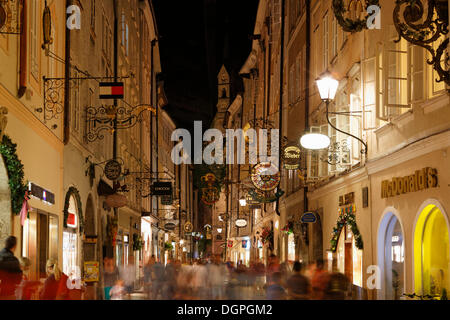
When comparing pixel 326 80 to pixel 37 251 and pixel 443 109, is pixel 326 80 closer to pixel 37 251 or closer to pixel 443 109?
pixel 443 109

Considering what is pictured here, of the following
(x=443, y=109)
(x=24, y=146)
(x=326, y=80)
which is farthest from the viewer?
(x=326, y=80)

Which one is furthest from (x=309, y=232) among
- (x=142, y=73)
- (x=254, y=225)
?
(x=254, y=225)

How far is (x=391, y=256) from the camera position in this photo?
1514cm

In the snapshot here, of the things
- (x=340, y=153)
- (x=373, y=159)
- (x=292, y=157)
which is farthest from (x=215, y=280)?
(x=292, y=157)

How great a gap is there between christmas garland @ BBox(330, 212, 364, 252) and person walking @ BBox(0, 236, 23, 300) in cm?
1012

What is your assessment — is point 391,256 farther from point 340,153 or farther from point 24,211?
point 24,211

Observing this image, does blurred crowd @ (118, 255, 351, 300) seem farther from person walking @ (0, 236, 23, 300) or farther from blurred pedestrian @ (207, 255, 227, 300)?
person walking @ (0, 236, 23, 300)

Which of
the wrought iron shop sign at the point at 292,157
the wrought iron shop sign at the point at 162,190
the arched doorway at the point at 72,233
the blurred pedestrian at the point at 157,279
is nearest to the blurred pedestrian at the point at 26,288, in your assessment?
the blurred pedestrian at the point at 157,279

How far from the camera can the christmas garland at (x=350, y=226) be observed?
56.7 feet

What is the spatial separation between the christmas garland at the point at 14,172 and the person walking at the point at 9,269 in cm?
212

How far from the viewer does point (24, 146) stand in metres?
12.9

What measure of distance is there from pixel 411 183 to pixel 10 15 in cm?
800
